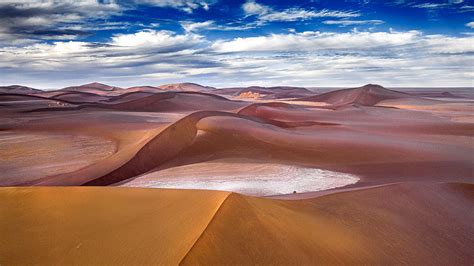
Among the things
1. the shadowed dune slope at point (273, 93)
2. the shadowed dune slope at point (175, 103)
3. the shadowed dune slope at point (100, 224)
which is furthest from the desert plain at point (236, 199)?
the shadowed dune slope at point (273, 93)

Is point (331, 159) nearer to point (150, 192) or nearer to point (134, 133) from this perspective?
point (150, 192)

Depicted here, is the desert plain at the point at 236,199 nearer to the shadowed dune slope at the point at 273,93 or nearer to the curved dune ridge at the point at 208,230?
the curved dune ridge at the point at 208,230

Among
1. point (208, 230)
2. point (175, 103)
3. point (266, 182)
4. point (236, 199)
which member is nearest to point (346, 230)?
point (236, 199)

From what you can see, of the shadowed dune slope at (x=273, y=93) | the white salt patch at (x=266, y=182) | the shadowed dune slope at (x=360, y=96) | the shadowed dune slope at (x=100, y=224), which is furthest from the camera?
the shadowed dune slope at (x=273, y=93)

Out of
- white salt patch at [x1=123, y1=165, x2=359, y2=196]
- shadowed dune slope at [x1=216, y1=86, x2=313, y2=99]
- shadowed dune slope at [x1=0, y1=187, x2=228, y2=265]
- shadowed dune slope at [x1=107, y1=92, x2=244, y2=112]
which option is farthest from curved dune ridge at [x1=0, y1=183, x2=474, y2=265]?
shadowed dune slope at [x1=216, y1=86, x2=313, y2=99]

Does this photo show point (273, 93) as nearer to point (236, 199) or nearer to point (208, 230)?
point (236, 199)

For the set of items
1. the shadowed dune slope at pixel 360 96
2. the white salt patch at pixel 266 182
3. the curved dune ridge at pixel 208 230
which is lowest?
the white salt patch at pixel 266 182

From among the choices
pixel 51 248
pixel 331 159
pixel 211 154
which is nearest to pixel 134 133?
pixel 211 154
